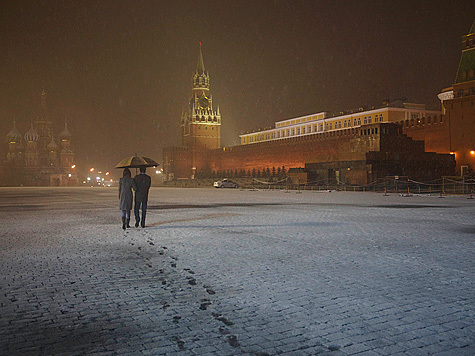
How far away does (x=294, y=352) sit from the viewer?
8.28ft

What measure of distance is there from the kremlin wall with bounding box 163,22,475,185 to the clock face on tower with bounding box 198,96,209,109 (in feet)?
53.4

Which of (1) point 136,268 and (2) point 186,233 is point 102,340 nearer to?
(1) point 136,268

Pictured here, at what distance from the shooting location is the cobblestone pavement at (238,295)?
106 inches

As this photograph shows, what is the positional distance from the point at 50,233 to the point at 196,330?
238 inches

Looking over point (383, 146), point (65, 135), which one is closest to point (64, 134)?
point (65, 135)

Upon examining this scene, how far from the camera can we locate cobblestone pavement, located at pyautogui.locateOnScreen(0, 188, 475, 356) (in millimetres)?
2691

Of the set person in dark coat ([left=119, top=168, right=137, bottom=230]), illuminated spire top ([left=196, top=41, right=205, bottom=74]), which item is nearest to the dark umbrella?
person in dark coat ([left=119, top=168, right=137, bottom=230])

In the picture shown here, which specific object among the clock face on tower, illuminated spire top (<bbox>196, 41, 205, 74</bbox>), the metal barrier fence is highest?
illuminated spire top (<bbox>196, 41, 205, 74</bbox>)

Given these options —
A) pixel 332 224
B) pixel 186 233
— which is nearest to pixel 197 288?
pixel 186 233

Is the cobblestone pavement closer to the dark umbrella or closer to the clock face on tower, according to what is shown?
the dark umbrella

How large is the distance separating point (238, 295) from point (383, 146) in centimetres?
3320

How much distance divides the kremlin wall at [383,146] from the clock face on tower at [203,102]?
16283mm

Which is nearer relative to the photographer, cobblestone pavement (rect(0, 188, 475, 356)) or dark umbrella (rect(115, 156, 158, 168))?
cobblestone pavement (rect(0, 188, 475, 356))

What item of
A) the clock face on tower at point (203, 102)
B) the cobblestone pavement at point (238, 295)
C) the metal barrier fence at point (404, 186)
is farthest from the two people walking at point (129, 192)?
the clock face on tower at point (203, 102)
